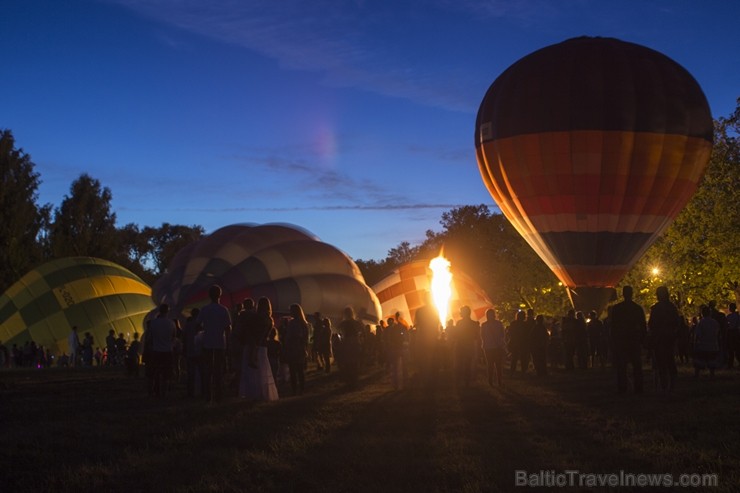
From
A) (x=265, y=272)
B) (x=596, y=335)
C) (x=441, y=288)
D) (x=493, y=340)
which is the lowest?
(x=493, y=340)

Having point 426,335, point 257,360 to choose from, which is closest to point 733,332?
point 426,335

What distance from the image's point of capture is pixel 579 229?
29.9m

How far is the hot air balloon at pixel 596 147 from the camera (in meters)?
28.6

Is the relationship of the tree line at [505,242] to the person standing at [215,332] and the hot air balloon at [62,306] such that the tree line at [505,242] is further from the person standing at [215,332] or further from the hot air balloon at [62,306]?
the person standing at [215,332]

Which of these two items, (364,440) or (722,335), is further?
(722,335)

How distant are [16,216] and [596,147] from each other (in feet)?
105

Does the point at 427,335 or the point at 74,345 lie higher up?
the point at 74,345

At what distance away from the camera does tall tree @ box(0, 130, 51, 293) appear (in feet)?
150

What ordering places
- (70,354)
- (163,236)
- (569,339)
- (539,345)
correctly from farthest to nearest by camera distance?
1. (163,236)
2. (70,354)
3. (569,339)
4. (539,345)

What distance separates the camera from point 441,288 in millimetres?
48125

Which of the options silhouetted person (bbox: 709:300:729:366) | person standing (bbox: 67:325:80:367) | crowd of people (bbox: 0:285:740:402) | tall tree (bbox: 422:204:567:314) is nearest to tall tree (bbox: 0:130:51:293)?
person standing (bbox: 67:325:80:367)

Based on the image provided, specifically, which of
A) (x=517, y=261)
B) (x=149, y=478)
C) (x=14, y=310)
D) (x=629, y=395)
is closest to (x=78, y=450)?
(x=149, y=478)

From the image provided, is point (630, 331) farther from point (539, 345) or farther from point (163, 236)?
point (163, 236)

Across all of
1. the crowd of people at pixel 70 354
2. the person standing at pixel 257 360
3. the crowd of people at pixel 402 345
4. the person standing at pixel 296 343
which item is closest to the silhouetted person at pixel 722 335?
the crowd of people at pixel 402 345
